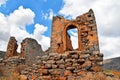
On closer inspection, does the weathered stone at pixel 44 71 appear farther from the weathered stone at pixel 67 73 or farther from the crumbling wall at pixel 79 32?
the crumbling wall at pixel 79 32

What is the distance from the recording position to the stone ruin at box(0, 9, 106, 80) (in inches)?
206

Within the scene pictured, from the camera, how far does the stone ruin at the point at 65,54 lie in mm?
5223

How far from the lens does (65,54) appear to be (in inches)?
215

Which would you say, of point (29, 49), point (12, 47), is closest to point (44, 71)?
point (29, 49)

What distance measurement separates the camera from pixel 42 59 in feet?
18.9

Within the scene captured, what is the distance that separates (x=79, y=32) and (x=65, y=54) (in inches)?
259

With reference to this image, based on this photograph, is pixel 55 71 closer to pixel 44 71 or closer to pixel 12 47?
pixel 44 71

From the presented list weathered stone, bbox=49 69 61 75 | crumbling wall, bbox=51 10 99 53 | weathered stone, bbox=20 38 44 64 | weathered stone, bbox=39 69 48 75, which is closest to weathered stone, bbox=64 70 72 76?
weathered stone, bbox=49 69 61 75

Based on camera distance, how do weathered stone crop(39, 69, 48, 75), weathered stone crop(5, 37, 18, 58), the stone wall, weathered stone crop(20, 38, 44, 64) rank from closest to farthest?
the stone wall < weathered stone crop(39, 69, 48, 75) < weathered stone crop(20, 38, 44, 64) < weathered stone crop(5, 37, 18, 58)

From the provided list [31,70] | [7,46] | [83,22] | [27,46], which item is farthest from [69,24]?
[31,70]

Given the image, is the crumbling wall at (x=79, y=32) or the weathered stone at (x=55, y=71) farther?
the crumbling wall at (x=79, y=32)

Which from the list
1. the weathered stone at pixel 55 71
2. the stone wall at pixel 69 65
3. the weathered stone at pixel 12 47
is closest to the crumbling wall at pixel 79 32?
the weathered stone at pixel 12 47

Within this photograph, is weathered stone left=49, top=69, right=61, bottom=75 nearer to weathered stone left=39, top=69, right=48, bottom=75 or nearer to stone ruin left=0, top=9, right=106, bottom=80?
stone ruin left=0, top=9, right=106, bottom=80

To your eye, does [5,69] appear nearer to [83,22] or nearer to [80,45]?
[80,45]
